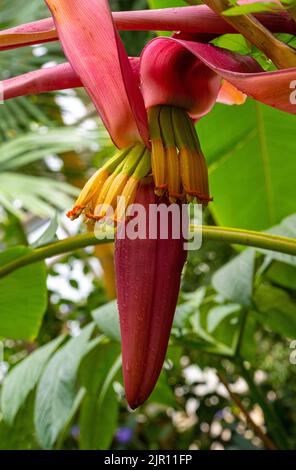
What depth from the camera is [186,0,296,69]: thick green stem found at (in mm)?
233

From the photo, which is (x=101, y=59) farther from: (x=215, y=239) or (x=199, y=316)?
(x=199, y=316)

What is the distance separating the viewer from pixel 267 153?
0.77 meters

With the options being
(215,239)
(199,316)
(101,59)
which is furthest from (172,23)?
(199,316)

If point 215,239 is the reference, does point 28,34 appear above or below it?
above

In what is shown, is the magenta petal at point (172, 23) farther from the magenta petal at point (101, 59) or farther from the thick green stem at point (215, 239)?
the thick green stem at point (215, 239)

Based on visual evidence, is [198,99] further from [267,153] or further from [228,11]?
[267,153]

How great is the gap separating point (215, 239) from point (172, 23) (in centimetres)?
19

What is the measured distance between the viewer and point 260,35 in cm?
24

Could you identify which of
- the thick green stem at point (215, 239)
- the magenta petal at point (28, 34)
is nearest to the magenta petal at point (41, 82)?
the magenta petal at point (28, 34)

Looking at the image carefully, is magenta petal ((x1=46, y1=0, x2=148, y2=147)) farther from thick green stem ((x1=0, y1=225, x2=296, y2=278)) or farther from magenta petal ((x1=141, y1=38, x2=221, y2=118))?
thick green stem ((x1=0, y1=225, x2=296, y2=278))

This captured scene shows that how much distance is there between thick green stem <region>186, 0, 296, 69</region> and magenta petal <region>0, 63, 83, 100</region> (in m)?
0.07

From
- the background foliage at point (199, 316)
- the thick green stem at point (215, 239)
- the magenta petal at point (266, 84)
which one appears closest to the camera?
the magenta petal at point (266, 84)

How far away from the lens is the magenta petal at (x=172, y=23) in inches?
9.7

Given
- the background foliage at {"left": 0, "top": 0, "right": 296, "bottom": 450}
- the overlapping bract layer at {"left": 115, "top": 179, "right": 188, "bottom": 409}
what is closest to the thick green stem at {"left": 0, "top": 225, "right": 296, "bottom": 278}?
the background foliage at {"left": 0, "top": 0, "right": 296, "bottom": 450}
